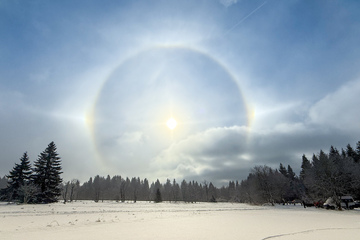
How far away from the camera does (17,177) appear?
49.4 m

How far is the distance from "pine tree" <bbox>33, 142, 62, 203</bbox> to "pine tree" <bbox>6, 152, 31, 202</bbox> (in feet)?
9.27

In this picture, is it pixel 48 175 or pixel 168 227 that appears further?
pixel 48 175

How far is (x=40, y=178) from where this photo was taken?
4869 centimetres

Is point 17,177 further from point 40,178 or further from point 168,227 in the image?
point 168,227

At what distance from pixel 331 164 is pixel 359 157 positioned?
101 feet

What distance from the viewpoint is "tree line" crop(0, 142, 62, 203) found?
46688 mm

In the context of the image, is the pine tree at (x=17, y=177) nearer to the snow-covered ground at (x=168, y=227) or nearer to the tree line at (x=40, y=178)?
the tree line at (x=40, y=178)

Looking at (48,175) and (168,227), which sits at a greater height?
(48,175)

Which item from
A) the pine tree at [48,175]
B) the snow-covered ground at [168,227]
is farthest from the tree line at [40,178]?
the snow-covered ground at [168,227]

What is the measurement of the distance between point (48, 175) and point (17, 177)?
25.4 ft

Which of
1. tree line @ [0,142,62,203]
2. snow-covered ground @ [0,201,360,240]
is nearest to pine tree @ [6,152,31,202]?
tree line @ [0,142,62,203]

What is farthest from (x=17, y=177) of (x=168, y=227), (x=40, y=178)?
(x=168, y=227)

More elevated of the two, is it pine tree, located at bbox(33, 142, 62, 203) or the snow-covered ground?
pine tree, located at bbox(33, 142, 62, 203)

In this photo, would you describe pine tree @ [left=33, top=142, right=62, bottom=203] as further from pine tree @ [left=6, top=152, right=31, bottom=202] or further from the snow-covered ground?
the snow-covered ground
